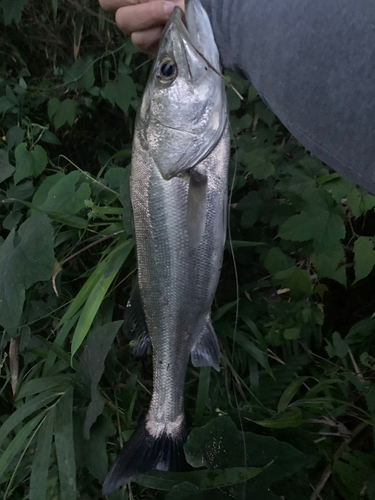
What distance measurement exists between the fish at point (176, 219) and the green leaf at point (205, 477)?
2.2 inches

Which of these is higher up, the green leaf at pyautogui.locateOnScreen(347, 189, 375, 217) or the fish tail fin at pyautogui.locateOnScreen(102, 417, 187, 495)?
the green leaf at pyautogui.locateOnScreen(347, 189, 375, 217)

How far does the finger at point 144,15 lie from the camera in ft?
3.34

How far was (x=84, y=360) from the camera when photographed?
141cm

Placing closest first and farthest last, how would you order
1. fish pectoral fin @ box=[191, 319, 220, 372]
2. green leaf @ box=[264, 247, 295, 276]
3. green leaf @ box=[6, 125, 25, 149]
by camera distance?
fish pectoral fin @ box=[191, 319, 220, 372]
green leaf @ box=[264, 247, 295, 276]
green leaf @ box=[6, 125, 25, 149]

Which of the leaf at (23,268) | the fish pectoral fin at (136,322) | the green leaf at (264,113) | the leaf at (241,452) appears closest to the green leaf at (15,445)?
the leaf at (23,268)

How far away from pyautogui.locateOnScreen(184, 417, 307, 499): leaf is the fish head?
913mm

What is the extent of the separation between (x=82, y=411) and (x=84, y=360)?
10.4 inches

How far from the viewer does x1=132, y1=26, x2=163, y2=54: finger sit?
3.67 feet

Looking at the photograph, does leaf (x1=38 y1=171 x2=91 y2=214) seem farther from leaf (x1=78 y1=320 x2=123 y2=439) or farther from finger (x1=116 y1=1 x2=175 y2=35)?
finger (x1=116 y1=1 x2=175 y2=35)

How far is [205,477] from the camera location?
1.14 m

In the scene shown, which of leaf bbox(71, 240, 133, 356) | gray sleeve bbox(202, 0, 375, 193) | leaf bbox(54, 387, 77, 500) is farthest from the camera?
leaf bbox(71, 240, 133, 356)

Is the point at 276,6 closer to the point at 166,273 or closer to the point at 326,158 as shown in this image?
the point at 326,158

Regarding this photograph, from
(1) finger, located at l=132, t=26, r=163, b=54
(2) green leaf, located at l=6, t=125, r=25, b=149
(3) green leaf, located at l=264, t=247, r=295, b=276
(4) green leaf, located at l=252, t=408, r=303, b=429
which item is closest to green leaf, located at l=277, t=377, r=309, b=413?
(4) green leaf, located at l=252, t=408, r=303, b=429

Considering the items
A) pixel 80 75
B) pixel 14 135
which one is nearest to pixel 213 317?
pixel 14 135
